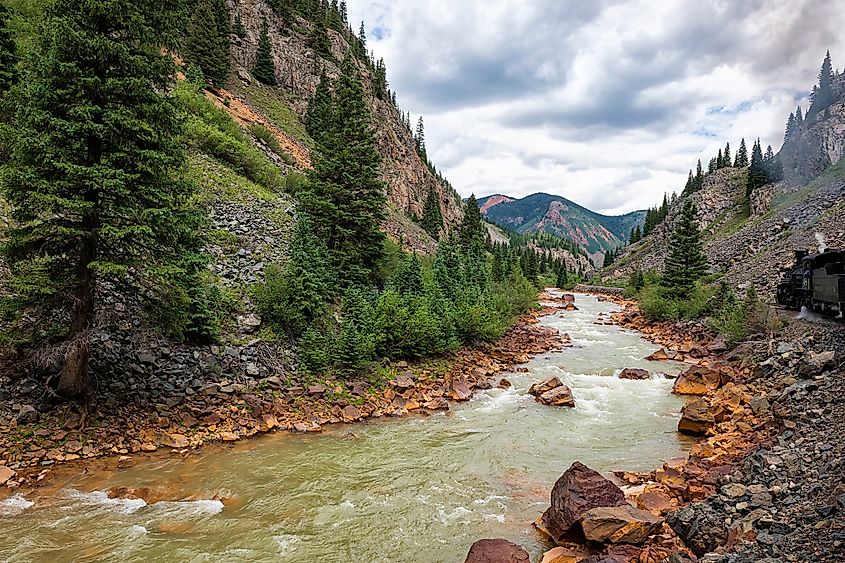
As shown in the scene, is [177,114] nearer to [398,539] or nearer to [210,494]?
[210,494]

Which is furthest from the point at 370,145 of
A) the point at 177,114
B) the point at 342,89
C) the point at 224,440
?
the point at 224,440

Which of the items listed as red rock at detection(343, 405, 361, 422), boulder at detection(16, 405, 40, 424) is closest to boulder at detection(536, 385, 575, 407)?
red rock at detection(343, 405, 361, 422)

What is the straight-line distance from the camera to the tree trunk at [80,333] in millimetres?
12914

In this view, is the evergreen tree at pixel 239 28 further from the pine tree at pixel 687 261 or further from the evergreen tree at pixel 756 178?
the evergreen tree at pixel 756 178

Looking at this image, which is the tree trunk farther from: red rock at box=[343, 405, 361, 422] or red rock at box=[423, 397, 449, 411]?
red rock at box=[423, 397, 449, 411]

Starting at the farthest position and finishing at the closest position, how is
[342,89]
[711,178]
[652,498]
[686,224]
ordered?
[711,178] → [686,224] → [342,89] → [652,498]

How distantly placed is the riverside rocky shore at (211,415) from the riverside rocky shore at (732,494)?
9.02 meters

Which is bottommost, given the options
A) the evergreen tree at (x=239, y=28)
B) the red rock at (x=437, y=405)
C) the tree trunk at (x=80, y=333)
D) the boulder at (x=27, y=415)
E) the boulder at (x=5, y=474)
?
the red rock at (x=437, y=405)

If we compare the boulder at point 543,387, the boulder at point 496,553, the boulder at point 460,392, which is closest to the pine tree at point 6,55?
the boulder at point 460,392

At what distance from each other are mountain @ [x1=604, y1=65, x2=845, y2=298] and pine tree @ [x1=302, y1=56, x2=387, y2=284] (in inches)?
1183

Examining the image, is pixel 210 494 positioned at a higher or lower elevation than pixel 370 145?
lower

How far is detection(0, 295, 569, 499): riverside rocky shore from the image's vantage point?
12.6m

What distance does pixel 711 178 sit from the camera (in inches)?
4739

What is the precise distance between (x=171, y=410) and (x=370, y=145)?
53.6 ft
